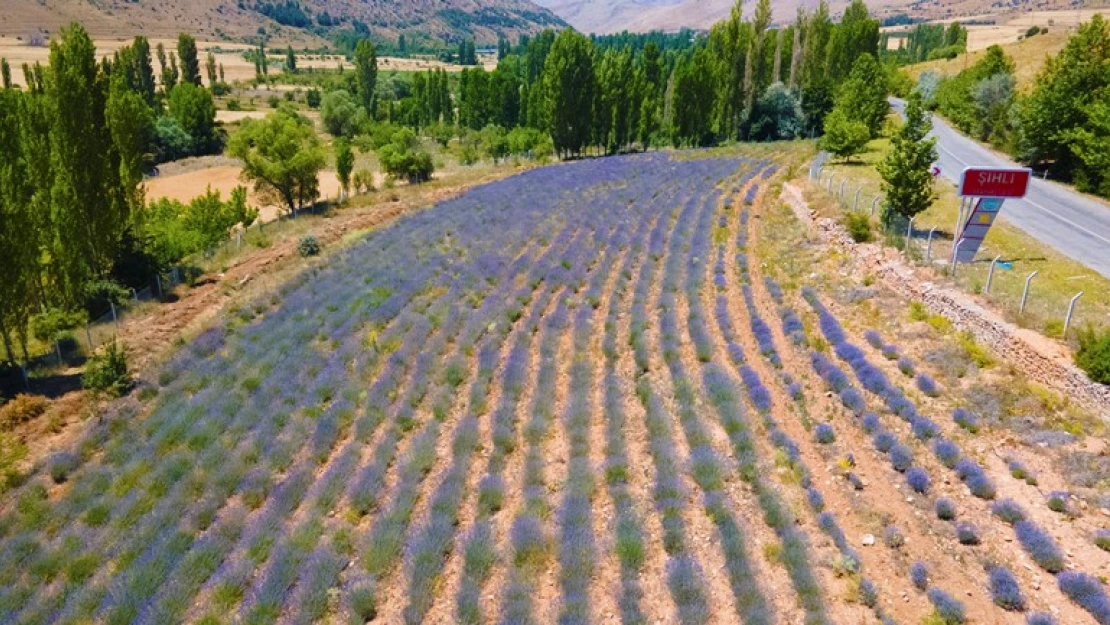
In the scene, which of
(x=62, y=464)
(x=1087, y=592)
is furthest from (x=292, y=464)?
(x=1087, y=592)

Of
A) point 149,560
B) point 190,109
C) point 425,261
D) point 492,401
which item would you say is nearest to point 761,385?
point 492,401

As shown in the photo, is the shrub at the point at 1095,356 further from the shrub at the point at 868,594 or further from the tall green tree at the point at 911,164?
the tall green tree at the point at 911,164

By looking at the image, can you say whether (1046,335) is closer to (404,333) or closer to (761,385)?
(761,385)

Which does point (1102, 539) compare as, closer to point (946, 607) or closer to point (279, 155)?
point (946, 607)

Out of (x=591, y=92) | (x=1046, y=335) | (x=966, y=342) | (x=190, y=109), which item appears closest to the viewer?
(x=1046, y=335)

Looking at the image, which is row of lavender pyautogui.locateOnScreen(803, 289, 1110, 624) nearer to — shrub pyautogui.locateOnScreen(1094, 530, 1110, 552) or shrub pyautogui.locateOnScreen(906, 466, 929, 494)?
shrub pyautogui.locateOnScreen(906, 466, 929, 494)

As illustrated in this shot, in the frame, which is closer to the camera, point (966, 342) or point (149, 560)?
point (149, 560)

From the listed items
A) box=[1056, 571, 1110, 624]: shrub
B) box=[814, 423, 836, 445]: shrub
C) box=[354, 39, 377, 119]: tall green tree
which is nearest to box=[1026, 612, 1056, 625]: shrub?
box=[1056, 571, 1110, 624]: shrub
